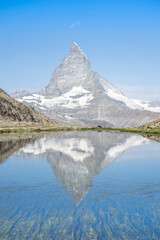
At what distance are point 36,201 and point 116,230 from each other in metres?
8.99

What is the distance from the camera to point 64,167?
4269 cm

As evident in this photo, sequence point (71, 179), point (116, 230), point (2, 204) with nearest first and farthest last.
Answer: point (116, 230), point (2, 204), point (71, 179)

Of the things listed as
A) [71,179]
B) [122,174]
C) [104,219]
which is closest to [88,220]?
[104,219]

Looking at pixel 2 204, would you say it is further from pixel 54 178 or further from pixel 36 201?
pixel 54 178

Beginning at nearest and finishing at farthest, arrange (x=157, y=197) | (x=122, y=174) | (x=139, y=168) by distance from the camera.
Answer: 1. (x=157, y=197)
2. (x=122, y=174)
3. (x=139, y=168)

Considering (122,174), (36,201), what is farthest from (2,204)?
(122,174)

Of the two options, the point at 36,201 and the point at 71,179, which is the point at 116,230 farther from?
the point at 71,179

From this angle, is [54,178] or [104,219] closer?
[104,219]

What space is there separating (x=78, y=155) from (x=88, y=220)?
114ft

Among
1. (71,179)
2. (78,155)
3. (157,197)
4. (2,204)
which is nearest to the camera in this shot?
(2,204)

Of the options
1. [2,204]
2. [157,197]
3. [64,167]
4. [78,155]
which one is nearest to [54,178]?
[64,167]

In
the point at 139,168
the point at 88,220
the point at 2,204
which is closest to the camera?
the point at 88,220

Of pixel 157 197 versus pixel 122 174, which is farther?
pixel 122 174

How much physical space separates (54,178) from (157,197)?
13757 millimetres
